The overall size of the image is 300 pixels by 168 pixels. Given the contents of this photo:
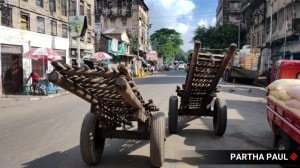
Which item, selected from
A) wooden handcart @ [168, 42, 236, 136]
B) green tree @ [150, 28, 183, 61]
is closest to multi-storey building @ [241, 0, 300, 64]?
wooden handcart @ [168, 42, 236, 136]

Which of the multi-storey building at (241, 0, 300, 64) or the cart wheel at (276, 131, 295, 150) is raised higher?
the multi-storey building at (241, 0, 300, 64)

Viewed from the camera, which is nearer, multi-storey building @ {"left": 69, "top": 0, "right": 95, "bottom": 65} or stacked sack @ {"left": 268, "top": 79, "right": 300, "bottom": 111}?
stacked sack @ {"left": 268, "top": 79, "right": 300, "bottom": 111}

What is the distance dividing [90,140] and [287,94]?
3314mm

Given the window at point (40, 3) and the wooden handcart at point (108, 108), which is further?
the window at point (40, 3)

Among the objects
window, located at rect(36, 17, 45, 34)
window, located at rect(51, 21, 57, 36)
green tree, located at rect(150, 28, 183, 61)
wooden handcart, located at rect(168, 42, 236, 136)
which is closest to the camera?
wooden handcart, located at rect(168, 42, 236, 136)

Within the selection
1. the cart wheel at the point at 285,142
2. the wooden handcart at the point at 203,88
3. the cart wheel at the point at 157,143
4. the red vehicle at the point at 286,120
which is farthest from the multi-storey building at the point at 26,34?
the cart wheel at the point at 285,142

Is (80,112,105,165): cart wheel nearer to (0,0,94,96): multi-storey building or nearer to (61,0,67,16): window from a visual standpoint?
(0,0,94,96): multi-storey building

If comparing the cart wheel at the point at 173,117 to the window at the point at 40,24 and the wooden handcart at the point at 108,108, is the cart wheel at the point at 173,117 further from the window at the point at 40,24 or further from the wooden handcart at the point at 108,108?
the window at the point at 40,24

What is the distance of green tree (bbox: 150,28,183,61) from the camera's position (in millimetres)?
107562

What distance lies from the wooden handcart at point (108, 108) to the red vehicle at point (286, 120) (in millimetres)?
1945

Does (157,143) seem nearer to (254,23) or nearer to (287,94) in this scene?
(287,94)

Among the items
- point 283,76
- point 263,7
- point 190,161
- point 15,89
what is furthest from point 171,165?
point 263,7

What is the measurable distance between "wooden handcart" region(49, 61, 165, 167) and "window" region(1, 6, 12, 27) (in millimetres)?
17732

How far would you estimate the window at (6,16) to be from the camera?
22.3m
